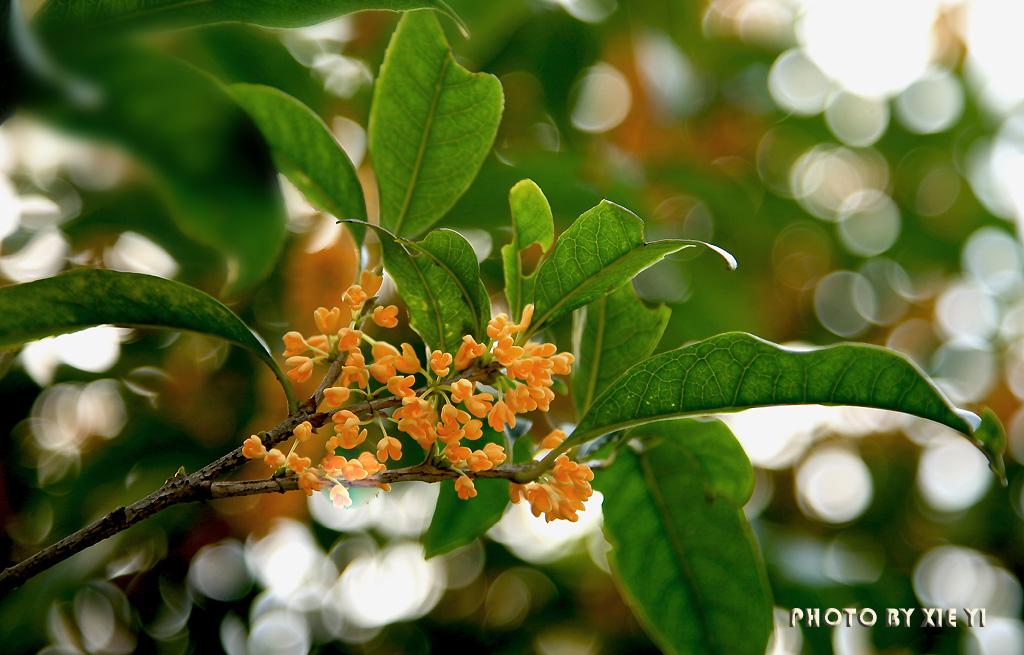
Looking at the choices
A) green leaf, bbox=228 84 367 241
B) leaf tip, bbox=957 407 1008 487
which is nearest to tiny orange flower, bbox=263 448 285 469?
green leaf, bbox=228 84 367 241

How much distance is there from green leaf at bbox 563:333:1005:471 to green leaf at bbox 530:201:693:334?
3.4 inches

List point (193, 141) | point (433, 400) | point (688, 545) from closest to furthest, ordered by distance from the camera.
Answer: point (433, 400) < point (193, 141) < point (688, 545)

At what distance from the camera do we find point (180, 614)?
6.48ft

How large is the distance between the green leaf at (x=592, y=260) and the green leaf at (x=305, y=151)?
26cm

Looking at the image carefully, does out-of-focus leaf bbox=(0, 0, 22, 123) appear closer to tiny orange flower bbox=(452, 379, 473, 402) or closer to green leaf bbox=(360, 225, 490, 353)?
green leaf bbox=(360, 225, 490, 353)

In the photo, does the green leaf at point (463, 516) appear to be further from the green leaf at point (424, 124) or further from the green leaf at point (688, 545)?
the green leaf at point (424, 124)

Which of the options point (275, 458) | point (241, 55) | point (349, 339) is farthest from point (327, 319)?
point (241, 55)

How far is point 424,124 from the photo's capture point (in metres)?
0.95

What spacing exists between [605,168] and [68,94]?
1.18 meters

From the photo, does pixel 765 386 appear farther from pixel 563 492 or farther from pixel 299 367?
pixel 299 367

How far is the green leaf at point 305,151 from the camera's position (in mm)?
974

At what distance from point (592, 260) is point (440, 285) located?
15cm

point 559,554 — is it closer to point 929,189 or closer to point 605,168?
point 605,168

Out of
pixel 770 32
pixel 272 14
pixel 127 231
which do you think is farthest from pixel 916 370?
pixel 770 32
